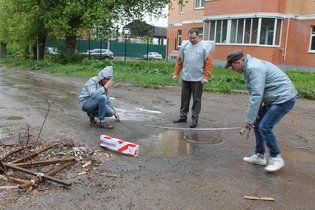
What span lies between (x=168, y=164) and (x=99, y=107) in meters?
2.43

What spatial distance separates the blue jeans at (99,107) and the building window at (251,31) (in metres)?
19.5

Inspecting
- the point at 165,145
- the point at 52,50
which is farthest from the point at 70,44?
the point at 165,145

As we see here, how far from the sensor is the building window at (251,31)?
2483 centimetres

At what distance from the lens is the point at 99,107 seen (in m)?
7.36

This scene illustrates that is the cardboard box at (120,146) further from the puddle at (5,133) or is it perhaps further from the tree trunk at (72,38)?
the tree trunk at (72,38)

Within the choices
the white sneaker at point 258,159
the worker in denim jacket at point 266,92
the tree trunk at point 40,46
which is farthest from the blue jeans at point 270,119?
the tree trunk at point 40,46

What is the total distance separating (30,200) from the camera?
13.5 ft

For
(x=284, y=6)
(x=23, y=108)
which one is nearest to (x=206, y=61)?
(x=23, y=108)

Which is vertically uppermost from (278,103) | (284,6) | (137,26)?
(284,6)

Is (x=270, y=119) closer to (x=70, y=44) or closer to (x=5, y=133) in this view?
(x=5, y=133)

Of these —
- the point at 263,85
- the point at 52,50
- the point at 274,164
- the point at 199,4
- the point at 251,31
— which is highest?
the point at 199,4

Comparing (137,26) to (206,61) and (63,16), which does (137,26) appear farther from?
(206,61)

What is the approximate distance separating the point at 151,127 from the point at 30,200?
3.91m

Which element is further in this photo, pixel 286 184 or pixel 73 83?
pixel 73 83
